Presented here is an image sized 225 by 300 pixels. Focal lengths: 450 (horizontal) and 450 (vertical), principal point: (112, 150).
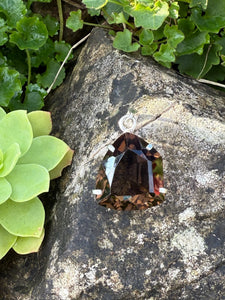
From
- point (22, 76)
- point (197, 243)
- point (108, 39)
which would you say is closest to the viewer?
point (197, 243)

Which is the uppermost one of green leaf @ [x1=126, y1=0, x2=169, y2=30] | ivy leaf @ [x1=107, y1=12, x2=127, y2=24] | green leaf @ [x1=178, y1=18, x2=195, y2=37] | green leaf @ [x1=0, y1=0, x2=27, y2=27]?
green leaf @ [x1=126, y1=0, x2=169, y2=30]

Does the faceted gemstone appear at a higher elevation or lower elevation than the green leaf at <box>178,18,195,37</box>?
lower

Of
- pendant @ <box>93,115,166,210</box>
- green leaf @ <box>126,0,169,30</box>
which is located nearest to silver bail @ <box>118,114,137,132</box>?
pendant @ <box>93,115,166,210</box>

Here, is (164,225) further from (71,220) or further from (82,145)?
(82,145)

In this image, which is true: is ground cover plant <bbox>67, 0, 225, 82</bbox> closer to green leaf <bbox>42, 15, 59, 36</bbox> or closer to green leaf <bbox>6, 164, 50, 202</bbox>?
green leaf <bbox>42, 15, 59, 36</bbox>

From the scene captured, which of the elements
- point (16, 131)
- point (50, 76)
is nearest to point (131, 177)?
point (16, 131)

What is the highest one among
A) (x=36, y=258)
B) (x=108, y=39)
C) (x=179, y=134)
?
(x=108, y=39)

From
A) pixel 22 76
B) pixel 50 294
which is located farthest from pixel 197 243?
pixel 22 76
